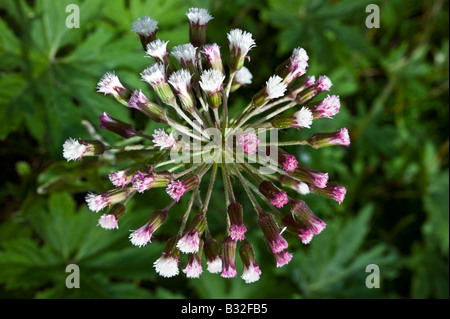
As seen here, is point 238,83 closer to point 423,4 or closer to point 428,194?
point 428,194

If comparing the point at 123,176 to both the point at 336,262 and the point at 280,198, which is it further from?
the point at 336,262

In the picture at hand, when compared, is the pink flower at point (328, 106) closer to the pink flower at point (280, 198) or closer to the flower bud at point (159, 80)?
the pink flower at point (280, 198)

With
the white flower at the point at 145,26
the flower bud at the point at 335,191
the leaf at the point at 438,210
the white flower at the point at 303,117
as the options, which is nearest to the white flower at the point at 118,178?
the white flower at the point at 145,26

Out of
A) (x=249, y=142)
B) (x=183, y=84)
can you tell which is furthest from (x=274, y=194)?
(x=183, y=84)

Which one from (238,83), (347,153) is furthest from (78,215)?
(347,153)

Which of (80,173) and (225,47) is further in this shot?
(225,47)

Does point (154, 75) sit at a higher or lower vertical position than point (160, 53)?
lower
